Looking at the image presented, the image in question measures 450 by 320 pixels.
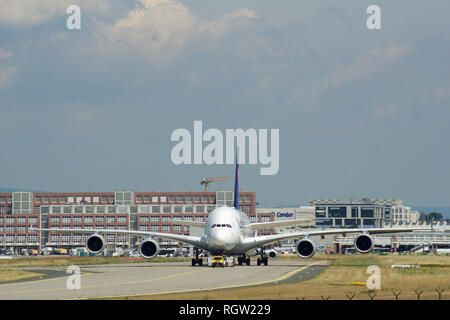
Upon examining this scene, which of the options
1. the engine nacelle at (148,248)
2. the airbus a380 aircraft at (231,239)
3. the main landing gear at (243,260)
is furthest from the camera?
the main landing gear at (243,260)

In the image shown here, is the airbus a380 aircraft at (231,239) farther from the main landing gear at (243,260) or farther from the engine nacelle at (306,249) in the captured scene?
the main landing gear at (243,260)

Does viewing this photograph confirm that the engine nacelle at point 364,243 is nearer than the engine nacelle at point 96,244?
Yes

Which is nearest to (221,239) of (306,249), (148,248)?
(306,249)

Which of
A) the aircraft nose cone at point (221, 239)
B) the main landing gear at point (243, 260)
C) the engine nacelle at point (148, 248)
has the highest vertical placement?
the aircraft nose cone at point (221, 239)

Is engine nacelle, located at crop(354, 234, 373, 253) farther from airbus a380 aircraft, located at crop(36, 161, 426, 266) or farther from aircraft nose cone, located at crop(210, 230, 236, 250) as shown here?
aircraft nose cone, located at crop(210, 230, 236, 250)

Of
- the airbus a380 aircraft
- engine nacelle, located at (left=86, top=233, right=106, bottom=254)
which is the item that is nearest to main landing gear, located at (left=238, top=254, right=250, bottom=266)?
the airbus a380 aircraft

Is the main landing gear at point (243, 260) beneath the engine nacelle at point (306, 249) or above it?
beneath

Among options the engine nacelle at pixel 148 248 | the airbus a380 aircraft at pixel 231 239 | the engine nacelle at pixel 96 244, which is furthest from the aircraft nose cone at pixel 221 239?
the engine nacelle at pixel 96 244

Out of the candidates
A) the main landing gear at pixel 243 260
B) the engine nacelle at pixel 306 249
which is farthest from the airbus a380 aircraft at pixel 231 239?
A: the main landing gear at pixel 243 260

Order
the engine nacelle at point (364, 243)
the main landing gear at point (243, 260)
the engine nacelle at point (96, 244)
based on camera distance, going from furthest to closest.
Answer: the main landing gear at point (243, 260)
the engine nacelle at point (96, 244)
the engine nacelle at point (364, 243)

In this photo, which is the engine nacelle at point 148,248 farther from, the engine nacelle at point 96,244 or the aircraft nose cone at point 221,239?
the aircraft nose cone at point 221,239
